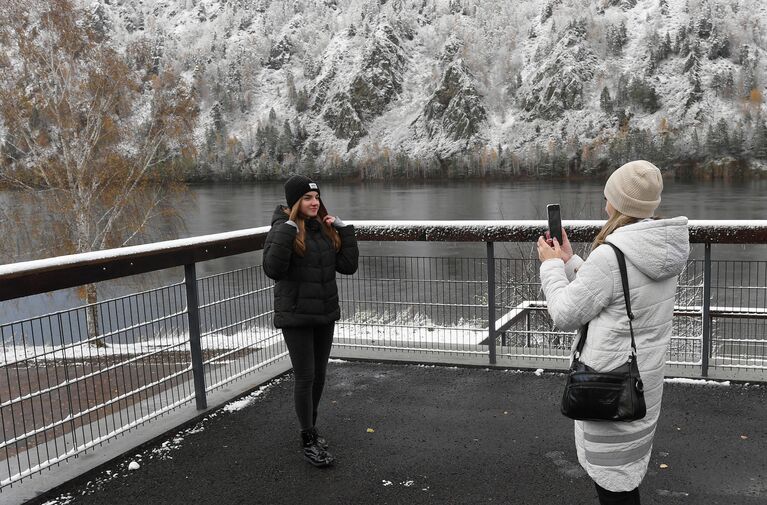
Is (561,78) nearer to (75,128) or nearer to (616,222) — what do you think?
(75,128)

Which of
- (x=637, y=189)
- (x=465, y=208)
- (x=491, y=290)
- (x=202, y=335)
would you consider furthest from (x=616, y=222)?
(x=465, y=208)

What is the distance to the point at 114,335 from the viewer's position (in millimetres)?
4016

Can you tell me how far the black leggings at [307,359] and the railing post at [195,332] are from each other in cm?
105

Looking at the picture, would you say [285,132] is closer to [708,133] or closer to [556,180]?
[556,180]

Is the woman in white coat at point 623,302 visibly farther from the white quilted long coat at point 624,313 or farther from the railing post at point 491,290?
the railing post at point 491,290

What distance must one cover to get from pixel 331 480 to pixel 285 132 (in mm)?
156015

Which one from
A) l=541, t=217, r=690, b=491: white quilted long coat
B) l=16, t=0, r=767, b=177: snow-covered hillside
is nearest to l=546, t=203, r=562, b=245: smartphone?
l=541, t=217, r=690, b=491: white quilted long coat

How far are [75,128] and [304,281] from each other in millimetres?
15412

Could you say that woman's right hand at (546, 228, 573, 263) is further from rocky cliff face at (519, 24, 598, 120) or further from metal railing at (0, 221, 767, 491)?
rocky cliff face at (519, 24, 598, 120)

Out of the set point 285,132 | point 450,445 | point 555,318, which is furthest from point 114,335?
point 285,132

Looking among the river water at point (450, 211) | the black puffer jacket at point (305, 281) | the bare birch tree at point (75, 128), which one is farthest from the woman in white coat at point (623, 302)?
the river water at point (450, 211)

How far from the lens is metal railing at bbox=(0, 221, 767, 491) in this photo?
364 cm

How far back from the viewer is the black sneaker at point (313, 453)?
12.1 feet

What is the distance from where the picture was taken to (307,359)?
146 inches
